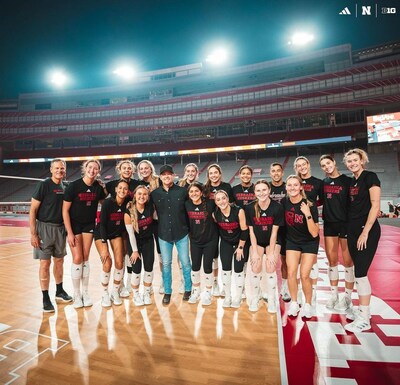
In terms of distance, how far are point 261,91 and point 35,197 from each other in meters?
27.3

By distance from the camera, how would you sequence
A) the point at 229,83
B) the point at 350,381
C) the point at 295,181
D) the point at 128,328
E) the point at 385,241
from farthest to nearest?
the point at 229,83 < the point at 385,241 < the point at 295,181 < the point at 128,328 < the point at 350,381

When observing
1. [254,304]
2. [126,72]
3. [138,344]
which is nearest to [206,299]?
[254,304]

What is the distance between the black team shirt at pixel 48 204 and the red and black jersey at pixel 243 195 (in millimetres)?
2888

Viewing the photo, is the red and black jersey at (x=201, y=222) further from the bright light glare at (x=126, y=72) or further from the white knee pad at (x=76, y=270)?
the bright light glare at (x=126, y=72)

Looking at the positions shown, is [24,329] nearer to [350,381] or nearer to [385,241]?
[350,381]

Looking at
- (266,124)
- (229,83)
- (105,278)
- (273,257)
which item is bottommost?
(105,278)

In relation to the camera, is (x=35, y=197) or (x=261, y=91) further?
(x=261, y=91)

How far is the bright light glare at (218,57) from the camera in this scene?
110 feet

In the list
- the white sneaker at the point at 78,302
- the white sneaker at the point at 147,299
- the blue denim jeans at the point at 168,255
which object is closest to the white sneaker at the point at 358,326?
the blue denim jeans at the point at 168,255

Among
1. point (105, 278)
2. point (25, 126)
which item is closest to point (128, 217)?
point (105, 278)

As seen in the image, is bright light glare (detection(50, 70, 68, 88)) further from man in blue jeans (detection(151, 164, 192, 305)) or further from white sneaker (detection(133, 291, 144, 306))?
white sneaker (detection(133, 291, 144, 306))

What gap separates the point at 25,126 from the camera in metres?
31.6

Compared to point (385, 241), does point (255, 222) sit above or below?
above

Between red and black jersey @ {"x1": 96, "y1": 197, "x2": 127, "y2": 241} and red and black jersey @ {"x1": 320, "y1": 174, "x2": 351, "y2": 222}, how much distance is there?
3.07m
